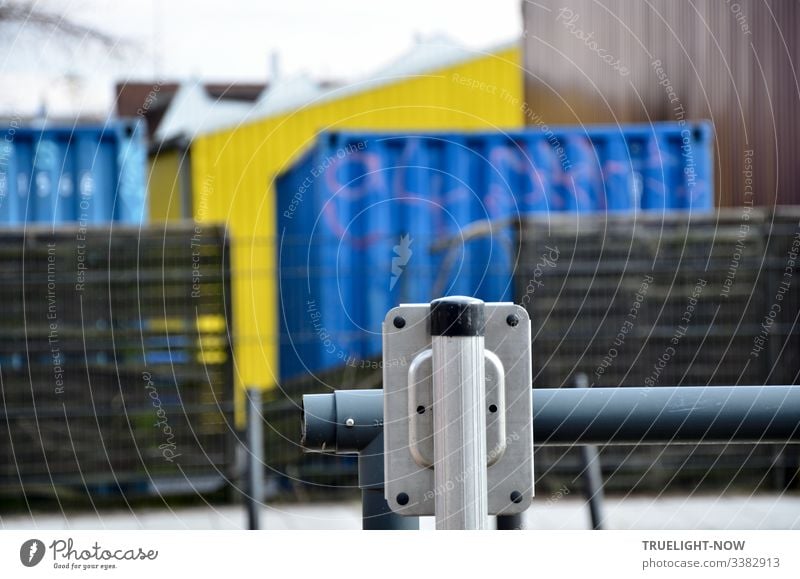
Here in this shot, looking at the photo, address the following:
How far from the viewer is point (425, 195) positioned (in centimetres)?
962

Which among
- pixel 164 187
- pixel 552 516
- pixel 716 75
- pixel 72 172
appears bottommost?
pixel 552 516

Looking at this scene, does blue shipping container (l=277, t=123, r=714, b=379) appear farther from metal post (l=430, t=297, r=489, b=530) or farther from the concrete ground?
metal post (l=430, t=297, r=489, b=530)

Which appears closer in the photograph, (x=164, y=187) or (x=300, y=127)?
(x=300, y=127)

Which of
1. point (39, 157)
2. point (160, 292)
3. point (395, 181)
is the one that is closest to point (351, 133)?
point (395, 181)

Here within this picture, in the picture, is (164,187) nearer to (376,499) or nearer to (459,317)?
(376,499)

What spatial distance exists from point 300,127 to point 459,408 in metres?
13.8

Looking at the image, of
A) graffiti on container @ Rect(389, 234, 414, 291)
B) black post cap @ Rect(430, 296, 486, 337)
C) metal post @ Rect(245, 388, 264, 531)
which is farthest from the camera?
graffiti on container @ Rect(389, 234, 414, 291)

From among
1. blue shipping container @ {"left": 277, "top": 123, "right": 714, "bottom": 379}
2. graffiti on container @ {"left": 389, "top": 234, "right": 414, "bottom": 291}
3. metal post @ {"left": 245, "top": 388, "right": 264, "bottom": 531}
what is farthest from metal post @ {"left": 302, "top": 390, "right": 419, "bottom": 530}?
blue shipping container @ {"left": 277, "top": 123, "right": 714, "bottom": 379}

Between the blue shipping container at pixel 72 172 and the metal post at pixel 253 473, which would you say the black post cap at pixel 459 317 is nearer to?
the metal post at pixel 253 473

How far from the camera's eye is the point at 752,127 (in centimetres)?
1248

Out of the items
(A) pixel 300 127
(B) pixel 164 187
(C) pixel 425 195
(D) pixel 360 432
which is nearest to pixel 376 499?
(D) pixel 360 432

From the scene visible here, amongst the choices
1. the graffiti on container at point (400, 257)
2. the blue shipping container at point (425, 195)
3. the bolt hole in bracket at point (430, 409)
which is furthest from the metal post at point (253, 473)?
the bolt hole in bracket at point (430, 409)

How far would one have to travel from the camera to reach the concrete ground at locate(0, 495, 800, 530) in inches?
307

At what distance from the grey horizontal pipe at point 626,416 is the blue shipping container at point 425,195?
724 centimetres
